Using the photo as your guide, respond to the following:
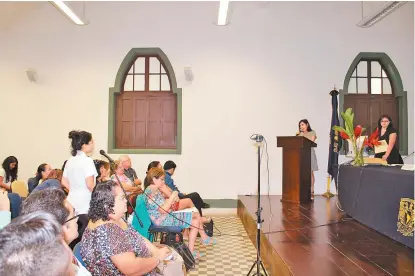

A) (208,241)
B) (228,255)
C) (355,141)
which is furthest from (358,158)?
(208,241)

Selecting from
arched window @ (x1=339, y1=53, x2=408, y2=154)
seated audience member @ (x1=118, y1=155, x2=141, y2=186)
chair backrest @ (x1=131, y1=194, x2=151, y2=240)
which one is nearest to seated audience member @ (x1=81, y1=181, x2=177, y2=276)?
chair backrest @ (x1=131, y1=194, x2=151, y2=240)

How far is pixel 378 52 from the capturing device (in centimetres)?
776

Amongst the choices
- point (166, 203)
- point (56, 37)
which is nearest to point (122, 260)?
point (166, 203)

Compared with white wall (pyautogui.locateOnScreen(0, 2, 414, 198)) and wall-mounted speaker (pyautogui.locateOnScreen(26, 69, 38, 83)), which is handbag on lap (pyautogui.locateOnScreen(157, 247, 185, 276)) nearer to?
white wall (pyautogui.locateOnScreen(0, 2, 414, 198))

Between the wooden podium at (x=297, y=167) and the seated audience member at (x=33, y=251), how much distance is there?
5217mm

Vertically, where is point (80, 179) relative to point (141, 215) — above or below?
above

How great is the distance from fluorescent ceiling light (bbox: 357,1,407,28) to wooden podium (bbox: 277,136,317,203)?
240 cm

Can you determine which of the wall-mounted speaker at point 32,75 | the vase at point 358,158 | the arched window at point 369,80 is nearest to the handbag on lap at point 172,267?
the vase at point 358,158

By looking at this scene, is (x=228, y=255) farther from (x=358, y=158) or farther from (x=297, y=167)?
(x=297, y=167)

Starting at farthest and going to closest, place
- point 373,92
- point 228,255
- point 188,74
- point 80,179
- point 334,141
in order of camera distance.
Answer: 1. point 373,92
2. point 188,74
3. point 334,141
4. point 228,255
5. point 80,179

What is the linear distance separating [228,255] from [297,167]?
2.05 m

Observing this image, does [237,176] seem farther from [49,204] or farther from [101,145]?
[49,204]

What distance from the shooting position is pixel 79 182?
342 centimetres

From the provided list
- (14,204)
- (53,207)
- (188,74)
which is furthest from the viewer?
(188,74)
